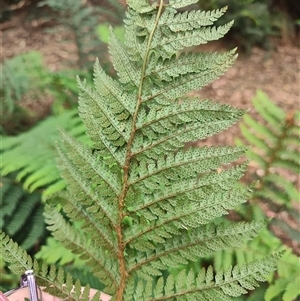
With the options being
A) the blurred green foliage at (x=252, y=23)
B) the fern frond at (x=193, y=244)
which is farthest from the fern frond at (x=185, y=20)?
the blurred green foliage at (x=252, y=23)

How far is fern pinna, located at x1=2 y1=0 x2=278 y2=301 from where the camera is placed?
0.65 metres

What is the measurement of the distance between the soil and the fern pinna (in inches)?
97.0

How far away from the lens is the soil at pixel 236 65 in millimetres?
3568

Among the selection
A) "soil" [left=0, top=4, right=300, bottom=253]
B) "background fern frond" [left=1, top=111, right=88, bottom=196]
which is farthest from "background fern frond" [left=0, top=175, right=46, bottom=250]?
"soil" [left=0, top=4, right=300, bottom=253]

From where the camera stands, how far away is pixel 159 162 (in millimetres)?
680

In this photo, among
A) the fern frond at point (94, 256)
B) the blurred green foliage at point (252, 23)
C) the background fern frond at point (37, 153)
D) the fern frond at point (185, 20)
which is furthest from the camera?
the blurred green foliage at point (252, 23)

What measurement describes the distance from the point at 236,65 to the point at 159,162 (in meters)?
3.54

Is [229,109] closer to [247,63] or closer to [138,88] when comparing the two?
[138,88]

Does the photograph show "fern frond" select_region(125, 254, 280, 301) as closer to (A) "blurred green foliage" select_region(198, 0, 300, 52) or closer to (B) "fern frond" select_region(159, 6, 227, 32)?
(B) "fern frond" select_region(159, 6, 227, 32)

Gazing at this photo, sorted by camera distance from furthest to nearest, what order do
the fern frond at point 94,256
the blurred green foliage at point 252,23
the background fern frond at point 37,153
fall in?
the blurred green foliage at point 252,23 → the background fern frond at point 37,153 → the fern frond at point 94,256

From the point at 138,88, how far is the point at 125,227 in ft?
0.89

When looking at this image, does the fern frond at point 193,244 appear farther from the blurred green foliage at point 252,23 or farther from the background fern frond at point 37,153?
Answer: the blurred green foliage at point 252,23

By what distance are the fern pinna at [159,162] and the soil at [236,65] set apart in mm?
2464

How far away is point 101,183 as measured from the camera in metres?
0.72
